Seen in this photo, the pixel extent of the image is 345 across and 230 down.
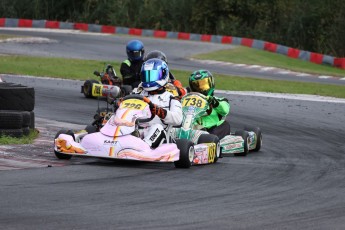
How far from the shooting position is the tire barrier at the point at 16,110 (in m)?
11.3

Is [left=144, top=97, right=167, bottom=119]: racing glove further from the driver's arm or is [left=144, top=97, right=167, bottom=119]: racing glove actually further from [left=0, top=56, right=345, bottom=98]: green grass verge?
[left=0, top=56, right=345, bottom=98]: green grass verge

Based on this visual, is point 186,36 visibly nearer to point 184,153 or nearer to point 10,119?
point 10,119

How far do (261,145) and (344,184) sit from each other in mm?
4003

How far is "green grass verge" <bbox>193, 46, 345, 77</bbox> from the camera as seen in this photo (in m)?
32.0

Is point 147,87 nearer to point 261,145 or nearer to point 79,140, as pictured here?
point 79,140

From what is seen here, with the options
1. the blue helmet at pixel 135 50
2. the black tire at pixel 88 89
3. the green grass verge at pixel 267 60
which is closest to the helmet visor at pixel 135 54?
the blue helmet at pixel 135 50

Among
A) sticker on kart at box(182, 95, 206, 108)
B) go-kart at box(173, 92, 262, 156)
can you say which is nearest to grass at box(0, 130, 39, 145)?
go-kart at box(173, 92, 262, 156)

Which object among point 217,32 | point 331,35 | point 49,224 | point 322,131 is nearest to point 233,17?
point 217,32

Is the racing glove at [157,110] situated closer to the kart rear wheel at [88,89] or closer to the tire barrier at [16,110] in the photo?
the tire barrier at [16,110]

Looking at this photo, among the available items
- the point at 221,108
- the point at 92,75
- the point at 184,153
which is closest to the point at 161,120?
the point at 184,153

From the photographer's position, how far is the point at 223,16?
41.2m

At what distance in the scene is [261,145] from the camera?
13250mm

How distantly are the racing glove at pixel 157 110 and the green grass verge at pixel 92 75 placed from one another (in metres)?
12.1

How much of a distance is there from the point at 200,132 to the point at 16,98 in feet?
7.76
